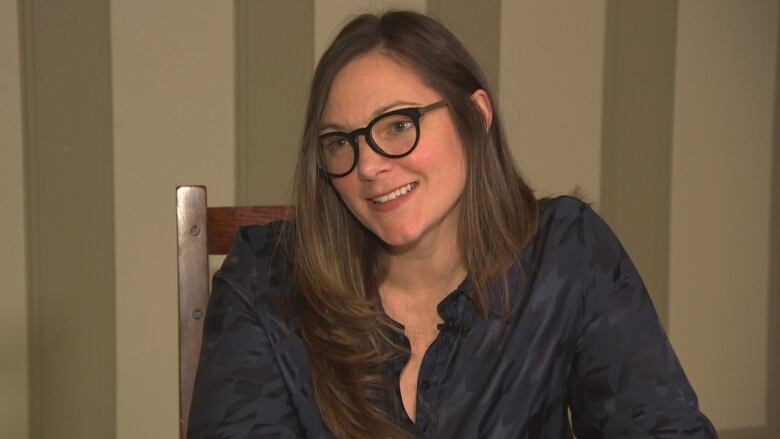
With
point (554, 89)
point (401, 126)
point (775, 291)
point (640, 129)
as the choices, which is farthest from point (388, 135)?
point (775, 291)

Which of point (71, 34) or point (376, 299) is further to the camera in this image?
point (71, 34)

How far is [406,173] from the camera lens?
1271mm

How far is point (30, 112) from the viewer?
6.51ft

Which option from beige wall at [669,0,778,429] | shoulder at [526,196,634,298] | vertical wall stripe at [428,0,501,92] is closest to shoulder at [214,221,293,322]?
shoulder at [526,196,634,298]

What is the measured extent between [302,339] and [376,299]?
0.50 feet

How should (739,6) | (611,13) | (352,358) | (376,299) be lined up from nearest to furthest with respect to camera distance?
(352,358), (376,299), (611,13), (739,6)

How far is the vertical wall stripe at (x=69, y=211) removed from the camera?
6.54 feet

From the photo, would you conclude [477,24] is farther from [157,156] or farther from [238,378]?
[238,378]

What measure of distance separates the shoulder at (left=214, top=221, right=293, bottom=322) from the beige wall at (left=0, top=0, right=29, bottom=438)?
2.71 feet

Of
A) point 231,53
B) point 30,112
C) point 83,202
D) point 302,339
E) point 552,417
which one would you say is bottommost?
point 552,417

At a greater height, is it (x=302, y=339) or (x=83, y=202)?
(x=83, y=202)

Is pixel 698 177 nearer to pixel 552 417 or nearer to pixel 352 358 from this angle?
pixel 552 417

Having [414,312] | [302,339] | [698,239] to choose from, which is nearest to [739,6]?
[698,239]

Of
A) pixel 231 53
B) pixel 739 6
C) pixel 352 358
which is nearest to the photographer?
pixel 352 358
